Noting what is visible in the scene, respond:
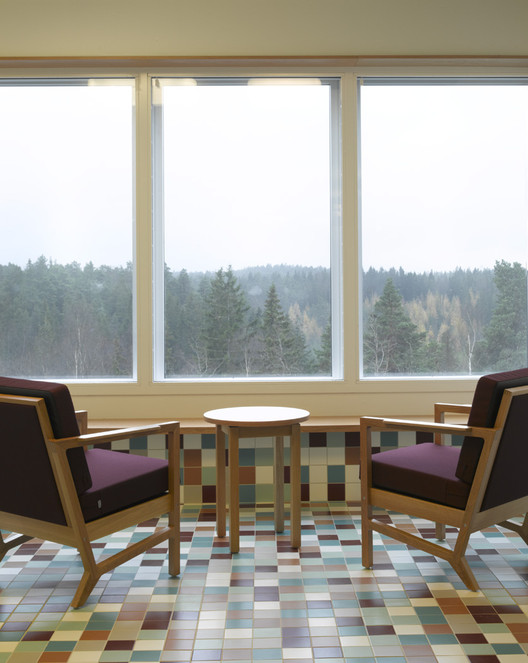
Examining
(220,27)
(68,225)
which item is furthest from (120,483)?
(220,27)

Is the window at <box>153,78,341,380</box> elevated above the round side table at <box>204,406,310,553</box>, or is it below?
above

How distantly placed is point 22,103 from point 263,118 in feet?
5.72

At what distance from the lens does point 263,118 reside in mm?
4453

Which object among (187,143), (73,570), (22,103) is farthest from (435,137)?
(73,570)

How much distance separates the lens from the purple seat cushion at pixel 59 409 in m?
2.43

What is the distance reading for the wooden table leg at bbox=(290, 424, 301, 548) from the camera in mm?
3213

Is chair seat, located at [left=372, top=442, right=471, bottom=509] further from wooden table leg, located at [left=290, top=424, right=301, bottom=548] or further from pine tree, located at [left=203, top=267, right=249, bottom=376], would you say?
pine tree, located at [left=203, top=267, right=249, bottom=376]

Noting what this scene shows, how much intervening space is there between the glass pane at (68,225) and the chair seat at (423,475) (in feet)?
6.98

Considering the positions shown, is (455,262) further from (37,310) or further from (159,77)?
(37,310)

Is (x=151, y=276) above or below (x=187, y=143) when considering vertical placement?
below

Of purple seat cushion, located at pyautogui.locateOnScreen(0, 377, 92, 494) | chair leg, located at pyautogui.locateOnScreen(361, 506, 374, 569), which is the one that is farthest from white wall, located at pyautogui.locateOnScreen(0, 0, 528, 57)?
chair leg, located at pyautogui.locateOnScreen(361, 506, 374, 569)

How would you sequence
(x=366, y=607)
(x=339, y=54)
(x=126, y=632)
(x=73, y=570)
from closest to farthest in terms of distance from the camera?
1. (x=126, y=632)
2. (x=366, y=607)
3. (x=73, y=570)
4. (x=339, y=54)

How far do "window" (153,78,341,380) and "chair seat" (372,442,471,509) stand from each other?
1475 millimetres

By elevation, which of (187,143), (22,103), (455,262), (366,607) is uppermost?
(22,103)
